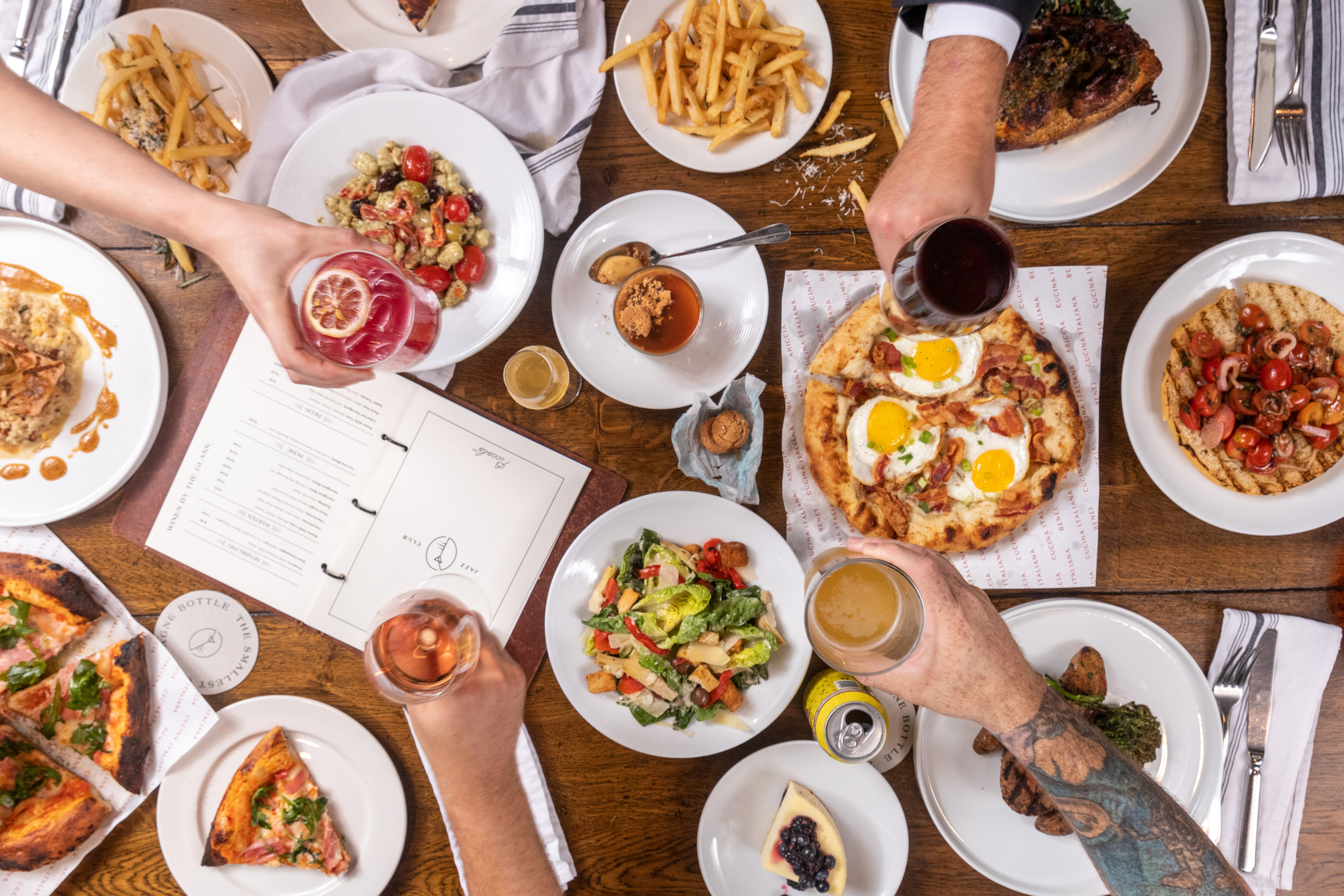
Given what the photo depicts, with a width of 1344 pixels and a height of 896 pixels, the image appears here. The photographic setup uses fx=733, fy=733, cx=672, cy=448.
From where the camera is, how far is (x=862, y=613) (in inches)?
86.0

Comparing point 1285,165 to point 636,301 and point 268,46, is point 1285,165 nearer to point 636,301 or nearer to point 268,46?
point 636,301

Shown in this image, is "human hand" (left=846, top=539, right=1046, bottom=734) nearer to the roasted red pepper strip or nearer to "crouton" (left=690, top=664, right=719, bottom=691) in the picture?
"crouton" (left=690, top=664, right=719, bottom=691)

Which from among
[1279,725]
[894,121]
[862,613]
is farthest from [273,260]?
[1279,725]

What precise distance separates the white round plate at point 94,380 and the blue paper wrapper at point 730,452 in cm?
200

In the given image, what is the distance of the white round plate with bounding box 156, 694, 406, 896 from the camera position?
288cm

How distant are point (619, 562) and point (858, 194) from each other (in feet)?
5.48

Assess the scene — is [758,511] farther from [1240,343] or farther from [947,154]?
[1240,343]

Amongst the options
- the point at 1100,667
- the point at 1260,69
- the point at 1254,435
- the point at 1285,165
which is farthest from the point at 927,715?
the point at 1260,69

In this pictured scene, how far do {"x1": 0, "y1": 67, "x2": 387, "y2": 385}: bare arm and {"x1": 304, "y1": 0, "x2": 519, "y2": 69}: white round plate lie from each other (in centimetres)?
95

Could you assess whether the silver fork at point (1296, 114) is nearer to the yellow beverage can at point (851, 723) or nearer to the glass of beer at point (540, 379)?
the yellow beverage can at point (851, 723)

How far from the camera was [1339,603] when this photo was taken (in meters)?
2.92

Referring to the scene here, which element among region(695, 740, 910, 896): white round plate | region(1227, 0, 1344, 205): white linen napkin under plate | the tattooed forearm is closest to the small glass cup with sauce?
region(695, 740, 910, 896): white round plate

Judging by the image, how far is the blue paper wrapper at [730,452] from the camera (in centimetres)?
269

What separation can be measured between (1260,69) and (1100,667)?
232cm
